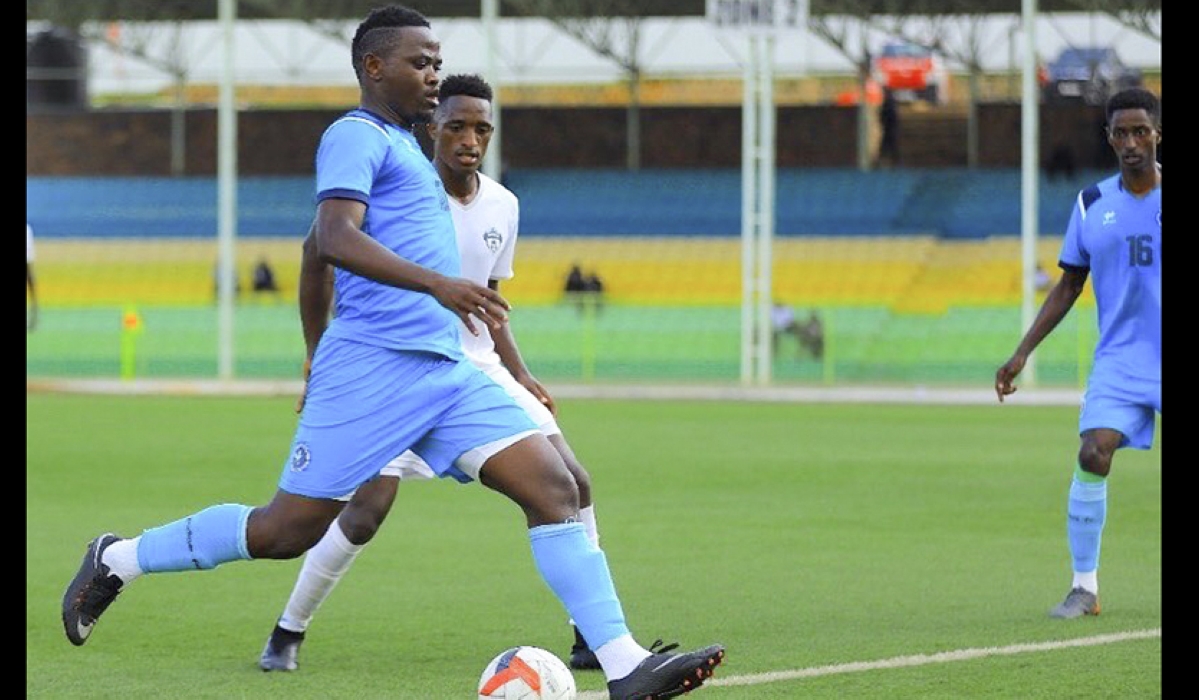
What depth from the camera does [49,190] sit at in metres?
53.2

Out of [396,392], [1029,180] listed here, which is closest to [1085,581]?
[396,392]

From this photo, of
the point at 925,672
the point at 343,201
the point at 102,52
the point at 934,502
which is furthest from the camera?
the point at 102,52

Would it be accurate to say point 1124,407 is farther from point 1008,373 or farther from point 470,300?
point 470,300

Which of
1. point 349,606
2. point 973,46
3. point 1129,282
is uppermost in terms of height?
point 973,46

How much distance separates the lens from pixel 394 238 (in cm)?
698

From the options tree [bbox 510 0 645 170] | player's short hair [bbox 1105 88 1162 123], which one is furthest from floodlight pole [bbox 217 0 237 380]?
player's short hair [bbox 1105 88 1162 123]

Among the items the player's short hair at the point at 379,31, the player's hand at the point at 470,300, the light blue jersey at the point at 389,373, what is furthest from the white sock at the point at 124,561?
the player's short hair at the point at 379,31

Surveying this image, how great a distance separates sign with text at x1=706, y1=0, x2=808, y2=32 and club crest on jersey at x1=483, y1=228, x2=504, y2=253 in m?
26.3

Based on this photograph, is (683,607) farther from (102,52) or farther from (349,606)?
(102,52)

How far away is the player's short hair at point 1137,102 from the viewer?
31.0 feet

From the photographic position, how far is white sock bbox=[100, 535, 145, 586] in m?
7.39

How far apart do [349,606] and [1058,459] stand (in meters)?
10.8

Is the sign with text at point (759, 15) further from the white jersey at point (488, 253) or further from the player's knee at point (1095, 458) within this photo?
the white jersey at point (488, 253)

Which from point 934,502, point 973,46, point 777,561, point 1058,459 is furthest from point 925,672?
point 973,46
